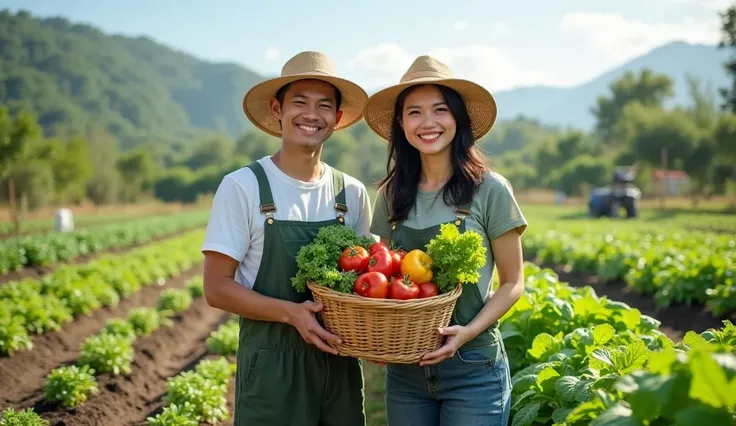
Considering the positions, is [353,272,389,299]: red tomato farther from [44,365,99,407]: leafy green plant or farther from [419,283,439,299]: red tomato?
[44,365,99,407]: leafy green plant

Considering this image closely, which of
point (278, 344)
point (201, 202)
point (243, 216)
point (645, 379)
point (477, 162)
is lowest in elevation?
point (201, 202)

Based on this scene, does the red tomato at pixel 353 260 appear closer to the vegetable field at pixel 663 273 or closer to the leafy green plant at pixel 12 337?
the leafy green plant at pixel 12 337

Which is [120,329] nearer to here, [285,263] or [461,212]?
[285,263]

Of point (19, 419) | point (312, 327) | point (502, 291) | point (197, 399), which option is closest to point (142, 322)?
point (197, 399)

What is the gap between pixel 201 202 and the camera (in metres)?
68.9

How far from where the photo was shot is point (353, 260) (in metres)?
2.76

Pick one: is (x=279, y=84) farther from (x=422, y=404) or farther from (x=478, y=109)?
(x=422, y=404)

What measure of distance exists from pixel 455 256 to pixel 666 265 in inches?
303

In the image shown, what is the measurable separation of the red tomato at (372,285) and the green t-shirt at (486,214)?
1.91 ft

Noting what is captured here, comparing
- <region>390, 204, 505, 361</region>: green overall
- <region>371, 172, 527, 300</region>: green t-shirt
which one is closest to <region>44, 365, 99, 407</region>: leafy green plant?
<region>371, 172, 527, 300</region>: green t-shirt

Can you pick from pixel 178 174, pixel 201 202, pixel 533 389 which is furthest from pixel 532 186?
pixel 533 389

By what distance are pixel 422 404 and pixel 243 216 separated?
1312 millimetres

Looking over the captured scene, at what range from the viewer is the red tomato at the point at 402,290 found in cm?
256

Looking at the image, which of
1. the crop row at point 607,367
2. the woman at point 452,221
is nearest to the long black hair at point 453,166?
the woman at point 452,221
